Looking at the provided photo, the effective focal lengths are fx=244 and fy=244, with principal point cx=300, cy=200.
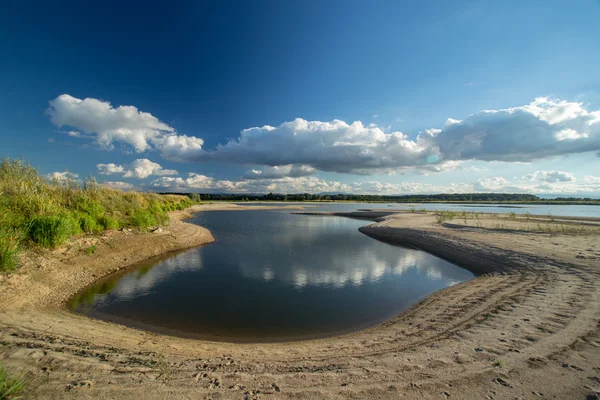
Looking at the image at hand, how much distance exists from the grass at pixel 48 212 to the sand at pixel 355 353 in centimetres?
101

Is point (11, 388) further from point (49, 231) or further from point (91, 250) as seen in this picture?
point (91, 250)

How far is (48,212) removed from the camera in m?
11.9

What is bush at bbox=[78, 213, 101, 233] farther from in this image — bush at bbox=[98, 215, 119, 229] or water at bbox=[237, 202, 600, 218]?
water at bbox=[237, 202, 600, 218]

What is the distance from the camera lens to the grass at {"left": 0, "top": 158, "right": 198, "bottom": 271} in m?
9.69

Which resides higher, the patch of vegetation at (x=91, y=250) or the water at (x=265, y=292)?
the patch of vegetation at (x=91, y=250)

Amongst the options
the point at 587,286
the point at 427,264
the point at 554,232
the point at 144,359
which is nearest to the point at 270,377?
the point at 144,359

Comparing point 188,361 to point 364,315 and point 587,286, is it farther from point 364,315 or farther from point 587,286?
point 587,286

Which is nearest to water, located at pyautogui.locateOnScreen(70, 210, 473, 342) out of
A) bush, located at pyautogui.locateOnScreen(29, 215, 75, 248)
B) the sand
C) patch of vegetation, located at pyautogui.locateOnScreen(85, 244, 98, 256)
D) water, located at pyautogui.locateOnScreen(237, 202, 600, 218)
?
the sand

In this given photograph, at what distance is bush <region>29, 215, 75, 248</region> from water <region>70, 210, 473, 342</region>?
264 cm

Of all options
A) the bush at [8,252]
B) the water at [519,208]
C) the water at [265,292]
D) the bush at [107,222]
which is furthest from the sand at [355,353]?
the water at [519,208]

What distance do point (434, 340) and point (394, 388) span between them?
2527 mm

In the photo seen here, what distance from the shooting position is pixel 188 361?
4.72 m

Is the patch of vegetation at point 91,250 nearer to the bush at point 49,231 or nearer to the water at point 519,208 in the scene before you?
the bush at point 49,231

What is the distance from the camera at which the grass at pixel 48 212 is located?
9.69 metres
